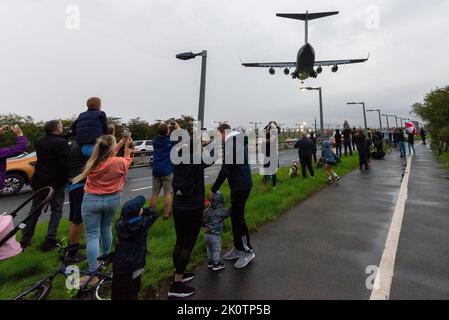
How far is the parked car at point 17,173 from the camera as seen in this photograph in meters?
9.97

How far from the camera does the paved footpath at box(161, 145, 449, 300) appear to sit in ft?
10.2

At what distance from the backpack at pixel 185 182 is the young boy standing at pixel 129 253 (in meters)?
0.53

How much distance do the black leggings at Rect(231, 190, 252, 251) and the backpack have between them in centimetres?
86

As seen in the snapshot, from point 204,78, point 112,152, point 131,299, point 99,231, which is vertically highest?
point 204,78

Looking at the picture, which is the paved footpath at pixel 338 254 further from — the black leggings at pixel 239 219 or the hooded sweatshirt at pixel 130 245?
the hooded sweatshirt at pixel 130 245

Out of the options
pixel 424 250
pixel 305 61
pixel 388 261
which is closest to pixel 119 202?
pixel 388 261

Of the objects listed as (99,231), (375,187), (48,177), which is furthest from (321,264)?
(375,187)

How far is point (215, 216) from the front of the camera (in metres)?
3.75

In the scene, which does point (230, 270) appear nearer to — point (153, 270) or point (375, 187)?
point (153, 270)

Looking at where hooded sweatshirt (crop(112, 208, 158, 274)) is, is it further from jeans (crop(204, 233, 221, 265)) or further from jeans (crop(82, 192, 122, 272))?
jeans (crop(204, 233, 221, 265))

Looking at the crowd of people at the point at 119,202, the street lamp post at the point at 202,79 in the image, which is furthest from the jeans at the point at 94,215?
the street lamp post at the point at 202,79

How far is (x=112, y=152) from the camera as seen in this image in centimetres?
336

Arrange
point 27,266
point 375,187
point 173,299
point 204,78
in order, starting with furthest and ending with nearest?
1. point 375,187
2. point 204,78
3. point 27,266
4. point 173,299

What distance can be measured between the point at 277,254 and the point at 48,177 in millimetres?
3740
